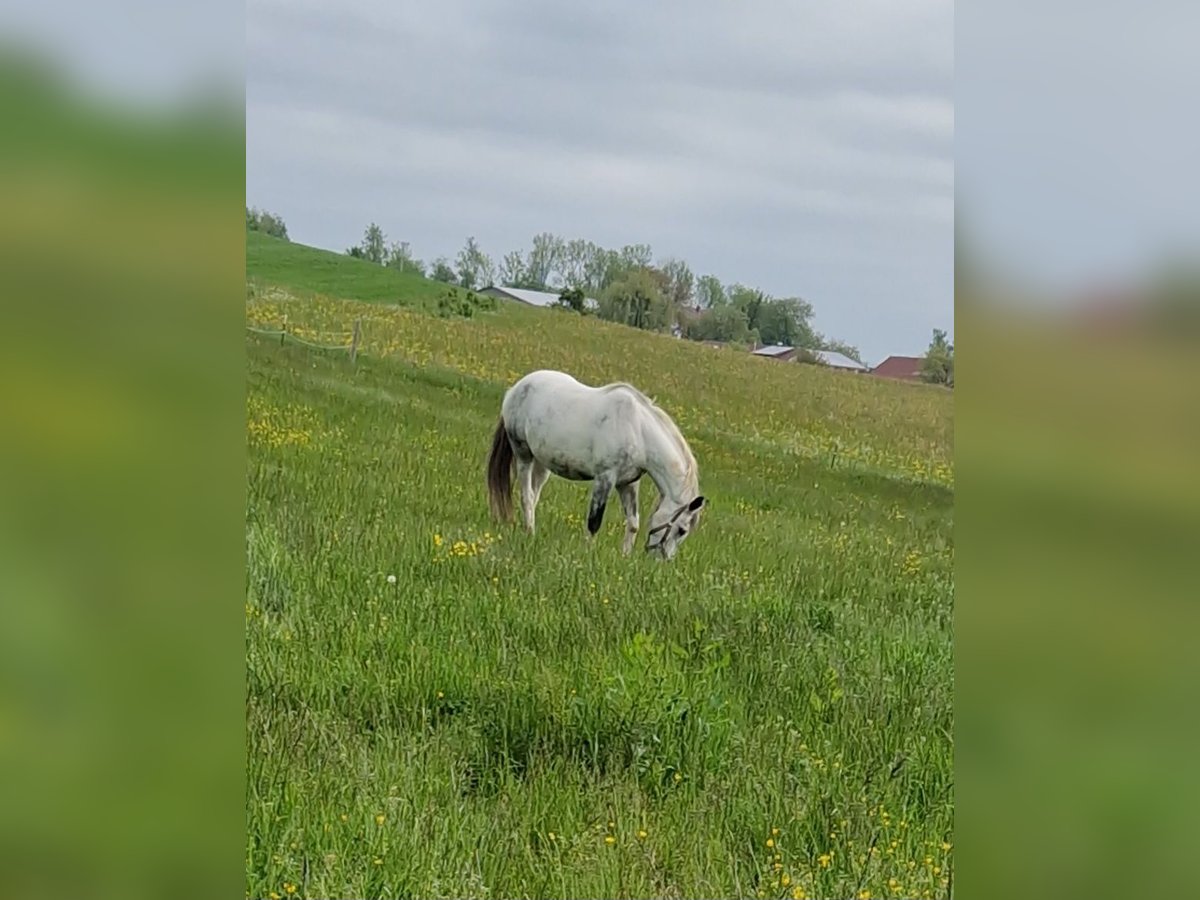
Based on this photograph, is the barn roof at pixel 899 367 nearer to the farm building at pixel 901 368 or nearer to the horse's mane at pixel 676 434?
the farm building at pixel 901 368

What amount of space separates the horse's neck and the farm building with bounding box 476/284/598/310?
736 mm

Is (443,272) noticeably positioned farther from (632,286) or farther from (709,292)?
(709,292)

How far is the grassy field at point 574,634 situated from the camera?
9.54 feet

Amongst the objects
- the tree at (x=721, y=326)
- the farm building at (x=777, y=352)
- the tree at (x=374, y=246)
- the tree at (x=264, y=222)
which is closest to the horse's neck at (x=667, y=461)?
the tree at (x=721, y=326)

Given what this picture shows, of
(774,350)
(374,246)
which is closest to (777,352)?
(774,350)

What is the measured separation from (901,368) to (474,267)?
6.29 ft

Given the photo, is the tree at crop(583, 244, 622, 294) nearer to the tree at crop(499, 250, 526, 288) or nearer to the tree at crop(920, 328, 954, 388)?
the tree at crop(499, 250, 526, 288)

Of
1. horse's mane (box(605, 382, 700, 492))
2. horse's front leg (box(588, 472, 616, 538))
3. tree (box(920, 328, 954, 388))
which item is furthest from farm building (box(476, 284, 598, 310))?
tree (box(920, 328, 954, 388))

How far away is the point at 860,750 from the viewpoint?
3.36 meters

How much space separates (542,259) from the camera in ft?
13.2

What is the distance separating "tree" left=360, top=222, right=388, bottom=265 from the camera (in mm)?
4062
